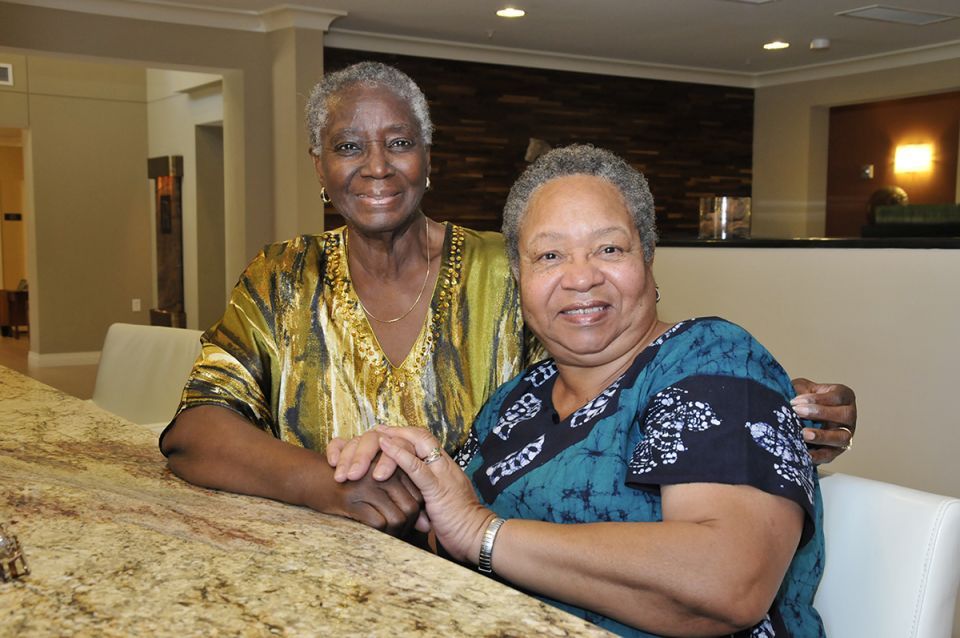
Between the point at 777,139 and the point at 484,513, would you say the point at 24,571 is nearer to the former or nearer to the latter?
the point at 484,513

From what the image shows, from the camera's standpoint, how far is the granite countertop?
84cm

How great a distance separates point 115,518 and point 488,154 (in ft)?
27.1

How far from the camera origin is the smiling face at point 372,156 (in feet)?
5.51

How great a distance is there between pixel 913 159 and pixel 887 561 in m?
9.69

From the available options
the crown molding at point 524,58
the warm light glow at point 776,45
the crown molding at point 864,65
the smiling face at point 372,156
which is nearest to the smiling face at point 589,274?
the smiling face at point 372,156

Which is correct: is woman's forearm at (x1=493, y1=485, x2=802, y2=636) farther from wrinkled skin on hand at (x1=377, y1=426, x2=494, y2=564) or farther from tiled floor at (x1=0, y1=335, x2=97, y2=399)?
tiled floor at (x1=0, y1=335, x2=97, y2=399)

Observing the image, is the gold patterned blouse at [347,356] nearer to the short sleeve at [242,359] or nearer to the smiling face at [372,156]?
the short sleeve at [242,359]

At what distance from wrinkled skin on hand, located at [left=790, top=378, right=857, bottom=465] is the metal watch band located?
448 millimetres

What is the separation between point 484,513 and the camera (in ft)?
4.17

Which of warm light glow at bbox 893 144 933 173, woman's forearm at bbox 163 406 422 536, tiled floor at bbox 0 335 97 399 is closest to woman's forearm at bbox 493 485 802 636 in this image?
woman's forearm at bbox 163 406 422 536

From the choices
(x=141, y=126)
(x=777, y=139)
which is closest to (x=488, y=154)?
(x=777, y=139)

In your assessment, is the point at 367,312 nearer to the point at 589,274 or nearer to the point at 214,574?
the point at 589,274

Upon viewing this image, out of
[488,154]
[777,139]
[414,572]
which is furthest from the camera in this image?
[777,139]

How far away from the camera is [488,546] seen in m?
1.20
